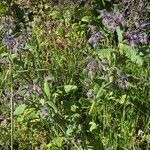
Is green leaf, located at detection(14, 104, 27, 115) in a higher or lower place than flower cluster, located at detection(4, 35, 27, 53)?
lower

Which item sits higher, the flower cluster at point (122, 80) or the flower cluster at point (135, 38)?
the flower cluster at point (135, 38)

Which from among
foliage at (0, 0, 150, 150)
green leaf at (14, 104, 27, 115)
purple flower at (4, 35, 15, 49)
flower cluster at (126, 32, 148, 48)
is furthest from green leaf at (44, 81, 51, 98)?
flower cluster at (126, 32, 148, 48)

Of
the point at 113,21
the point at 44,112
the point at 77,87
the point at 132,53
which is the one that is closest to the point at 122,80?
the point at 132,53

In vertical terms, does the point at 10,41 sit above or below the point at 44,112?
above

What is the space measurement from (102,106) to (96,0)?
5.71 ft

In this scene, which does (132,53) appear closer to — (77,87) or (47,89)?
(47,89)

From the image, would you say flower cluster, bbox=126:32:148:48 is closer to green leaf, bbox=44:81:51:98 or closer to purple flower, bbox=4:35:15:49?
green leaf, bbox=44:81:51:98

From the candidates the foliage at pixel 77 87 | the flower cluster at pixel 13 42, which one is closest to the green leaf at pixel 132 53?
the foliage at pixel 77 87

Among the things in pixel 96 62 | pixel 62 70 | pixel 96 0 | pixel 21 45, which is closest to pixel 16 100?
pixel 21 45

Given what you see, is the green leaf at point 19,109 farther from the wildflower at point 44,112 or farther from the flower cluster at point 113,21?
the flower cluster at point 113,21

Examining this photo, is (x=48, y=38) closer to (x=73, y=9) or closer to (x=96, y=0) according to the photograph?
(x=73, y=9)

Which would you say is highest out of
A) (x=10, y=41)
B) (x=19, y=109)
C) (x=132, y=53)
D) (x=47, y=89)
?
(x=10, y=41)

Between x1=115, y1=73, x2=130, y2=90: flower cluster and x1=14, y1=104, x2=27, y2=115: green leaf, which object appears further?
x1=14, y1=104, x2=27, y2=115: green leaf

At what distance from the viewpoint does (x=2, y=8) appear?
171 inches
